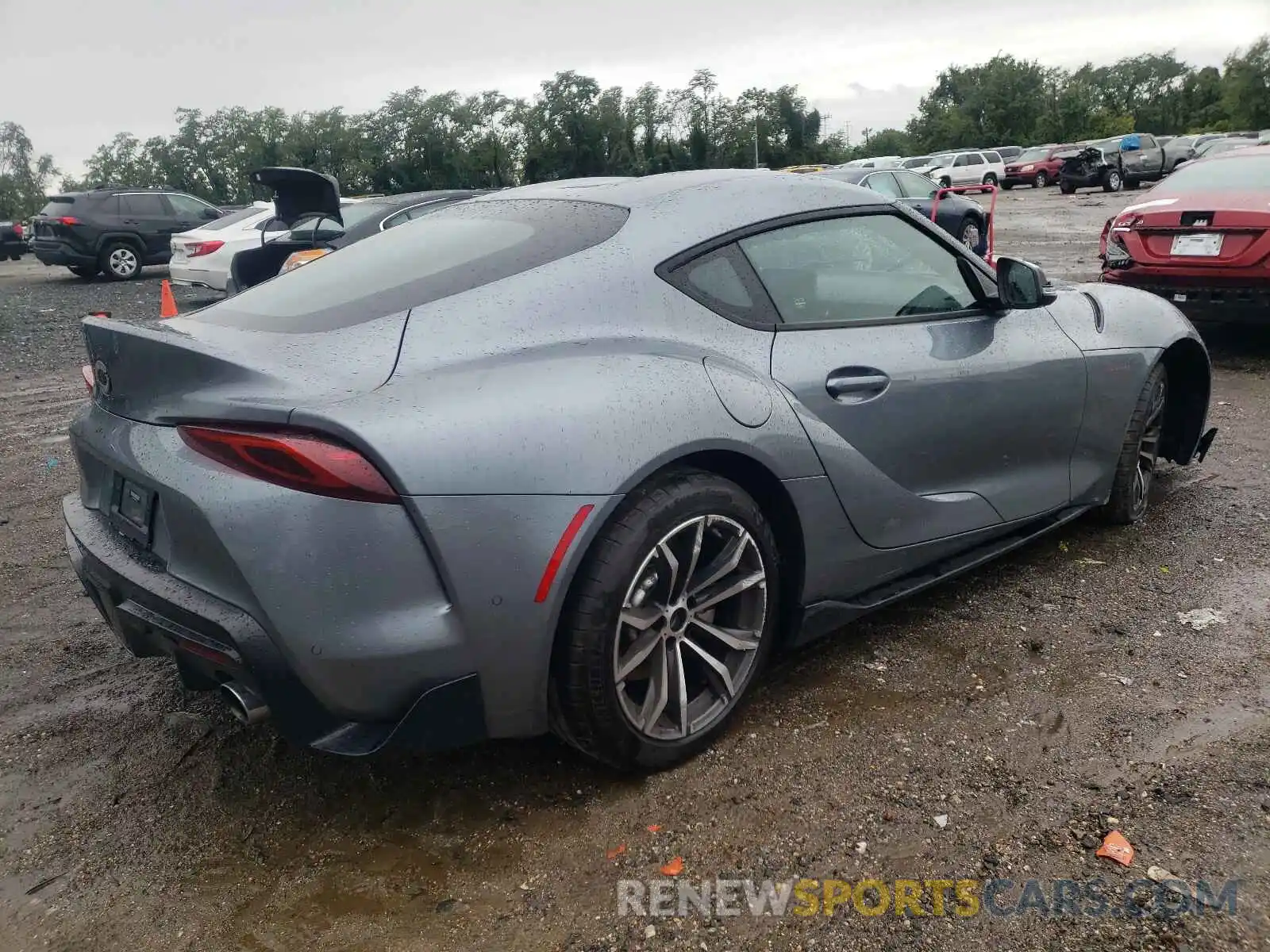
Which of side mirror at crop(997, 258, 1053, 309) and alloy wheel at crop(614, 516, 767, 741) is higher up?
side mirror at crop(997, 258, 1053, 309)

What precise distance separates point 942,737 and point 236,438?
1952 millimetres

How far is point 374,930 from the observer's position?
211cm

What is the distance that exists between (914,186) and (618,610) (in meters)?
15.0

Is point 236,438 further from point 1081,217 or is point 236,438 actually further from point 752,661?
point 1081,217

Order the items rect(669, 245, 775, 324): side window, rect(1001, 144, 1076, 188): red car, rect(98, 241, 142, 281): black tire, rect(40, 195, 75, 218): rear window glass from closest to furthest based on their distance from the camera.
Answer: rect(669, 245, 775, 324): side window → rect(40, 195, 75, 218): rear window glass → rect(98, 241, 142, 281): black tire → rect(1001, 144, 1076, 188): red car

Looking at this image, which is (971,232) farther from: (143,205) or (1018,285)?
(143,205)

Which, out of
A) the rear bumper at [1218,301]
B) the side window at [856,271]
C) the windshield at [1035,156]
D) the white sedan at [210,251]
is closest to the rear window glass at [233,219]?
the white sedan at [210,251]

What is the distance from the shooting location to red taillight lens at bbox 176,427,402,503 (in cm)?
203

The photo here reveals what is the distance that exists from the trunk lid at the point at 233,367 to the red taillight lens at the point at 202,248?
11.9 metres

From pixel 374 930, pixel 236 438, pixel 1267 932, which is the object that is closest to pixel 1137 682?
pixel 1267 932

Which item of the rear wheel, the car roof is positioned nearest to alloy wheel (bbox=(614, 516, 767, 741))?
the car roof

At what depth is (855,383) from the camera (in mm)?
2863

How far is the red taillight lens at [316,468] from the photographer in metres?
2.03

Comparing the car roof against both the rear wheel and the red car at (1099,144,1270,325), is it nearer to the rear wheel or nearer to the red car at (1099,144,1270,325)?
the red car at (1099,144,1270,325)
